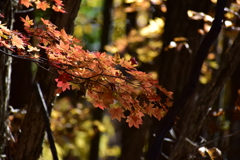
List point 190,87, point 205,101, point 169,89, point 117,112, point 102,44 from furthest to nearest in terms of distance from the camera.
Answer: point 102,44
point 169,89
point 205,101
point 117,112
point 190,87

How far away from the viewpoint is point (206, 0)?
4.23 metres

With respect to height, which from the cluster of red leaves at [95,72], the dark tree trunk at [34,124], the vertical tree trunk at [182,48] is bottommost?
the dark tree trunk at [34,124]

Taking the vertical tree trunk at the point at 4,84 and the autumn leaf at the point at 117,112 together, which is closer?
the autumn leaf at the point at 117,112

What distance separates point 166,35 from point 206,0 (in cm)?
71

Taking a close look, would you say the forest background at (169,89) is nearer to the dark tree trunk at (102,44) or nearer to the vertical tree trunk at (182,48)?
the vertical tree trunk at (182,48)

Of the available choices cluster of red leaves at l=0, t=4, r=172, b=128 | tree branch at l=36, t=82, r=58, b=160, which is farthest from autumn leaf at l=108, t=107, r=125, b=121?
tree branch at l=36, t=82, r=58, b=160

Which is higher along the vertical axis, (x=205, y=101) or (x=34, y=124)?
(x=205, y=101)

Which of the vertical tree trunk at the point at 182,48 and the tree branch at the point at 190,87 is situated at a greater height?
the vertical tree trunk at the point at 182,48

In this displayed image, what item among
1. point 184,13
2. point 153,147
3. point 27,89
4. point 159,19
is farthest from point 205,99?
point 27,89

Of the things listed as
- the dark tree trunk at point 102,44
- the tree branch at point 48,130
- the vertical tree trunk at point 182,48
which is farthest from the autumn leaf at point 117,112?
the dark tree trunk at point 102,44

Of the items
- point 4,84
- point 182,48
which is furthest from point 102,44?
point 4,84

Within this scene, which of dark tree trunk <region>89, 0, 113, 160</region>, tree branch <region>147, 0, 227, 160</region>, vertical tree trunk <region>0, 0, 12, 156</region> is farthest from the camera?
dark tree trunk <region>89, 0, 113, 160</region>

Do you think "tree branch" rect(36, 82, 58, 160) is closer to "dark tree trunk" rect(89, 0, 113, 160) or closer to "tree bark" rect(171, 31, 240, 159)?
"tree bark" rect(171, 31, 240, 159)

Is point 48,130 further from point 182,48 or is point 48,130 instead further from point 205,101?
point 182,48
